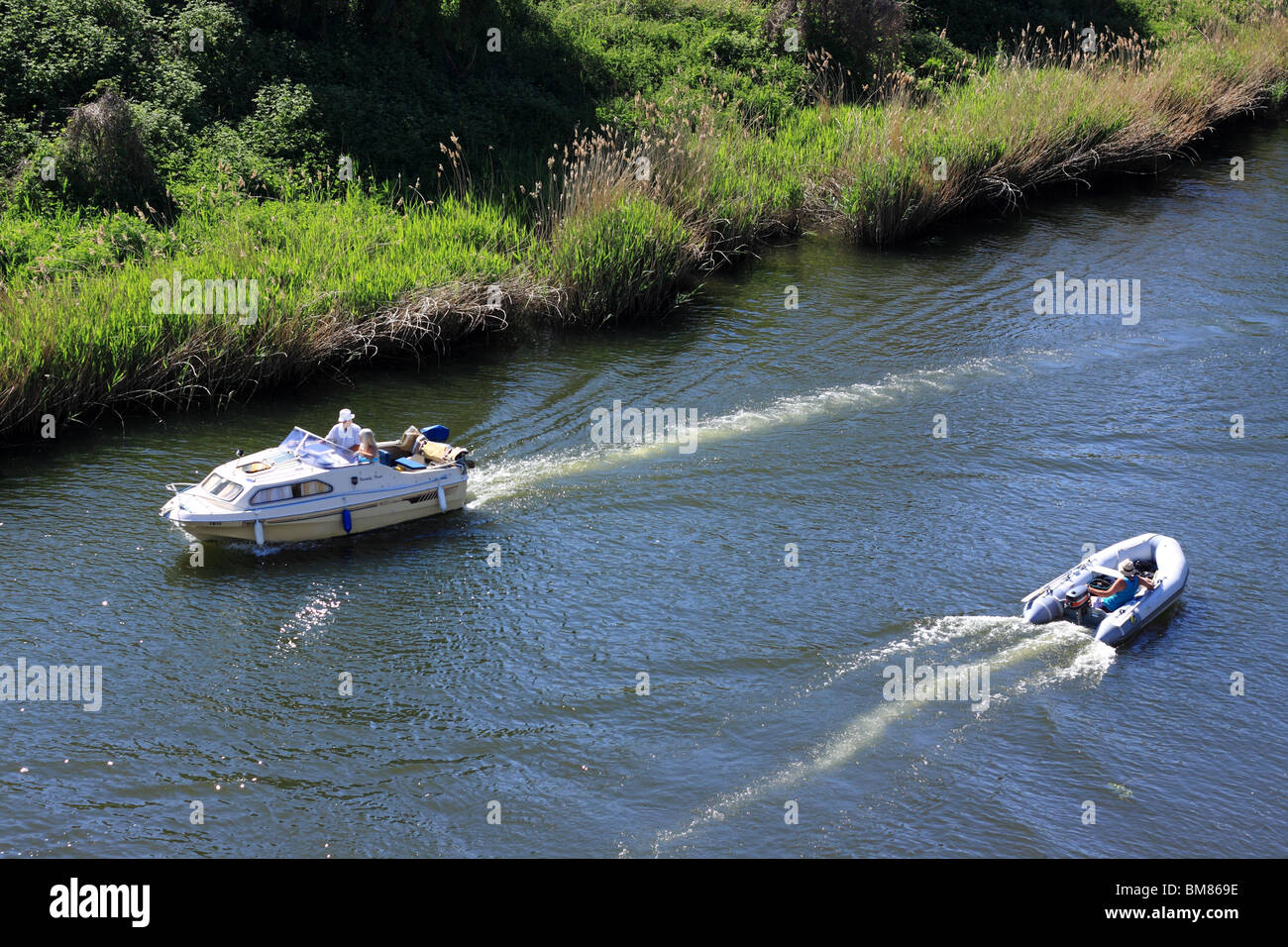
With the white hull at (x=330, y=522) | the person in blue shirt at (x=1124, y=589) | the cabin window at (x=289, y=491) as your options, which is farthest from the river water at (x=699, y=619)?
the cabin window at (x=289, y=491)

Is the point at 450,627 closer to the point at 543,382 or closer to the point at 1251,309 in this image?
the point at 543,382

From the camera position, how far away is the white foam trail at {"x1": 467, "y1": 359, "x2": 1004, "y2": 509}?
61.9 feet

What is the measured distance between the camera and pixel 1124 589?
15617mm

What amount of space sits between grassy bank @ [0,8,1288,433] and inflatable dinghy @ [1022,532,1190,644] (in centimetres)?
1184

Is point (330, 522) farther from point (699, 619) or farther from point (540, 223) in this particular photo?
point (540, 223)

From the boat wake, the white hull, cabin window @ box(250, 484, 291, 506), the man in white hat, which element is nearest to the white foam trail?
the white hull

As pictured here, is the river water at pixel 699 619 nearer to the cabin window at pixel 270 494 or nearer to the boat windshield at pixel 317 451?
the cabin window at pixel 270 494

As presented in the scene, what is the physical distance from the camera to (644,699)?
13.9 meters

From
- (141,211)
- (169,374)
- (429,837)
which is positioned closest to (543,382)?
(169,374)

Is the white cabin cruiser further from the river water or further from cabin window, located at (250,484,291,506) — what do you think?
the river water

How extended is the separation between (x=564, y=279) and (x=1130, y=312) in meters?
11.9

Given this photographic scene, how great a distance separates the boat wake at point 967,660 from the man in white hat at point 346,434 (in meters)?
7.62

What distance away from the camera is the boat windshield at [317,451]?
55.7 feet

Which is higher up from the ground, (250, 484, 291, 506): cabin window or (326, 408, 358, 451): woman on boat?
(326, 408, 358, 451): woman on boat
